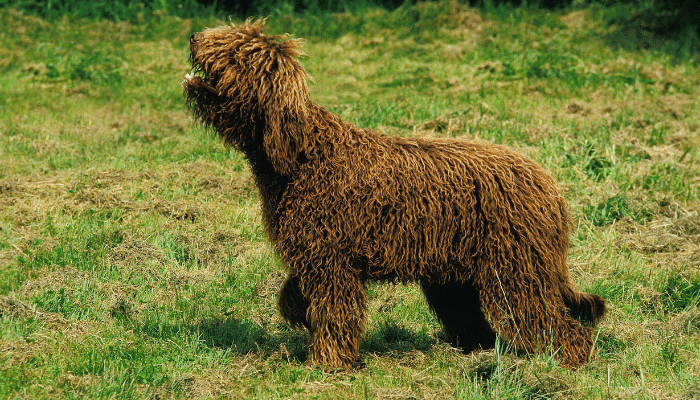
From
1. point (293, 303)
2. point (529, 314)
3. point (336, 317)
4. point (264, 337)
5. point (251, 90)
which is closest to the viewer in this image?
point (251, 90)

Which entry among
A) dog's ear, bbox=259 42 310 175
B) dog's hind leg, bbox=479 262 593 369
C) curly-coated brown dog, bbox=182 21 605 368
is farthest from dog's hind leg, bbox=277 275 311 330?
dog's hind leg, bbox=479 262 593 369

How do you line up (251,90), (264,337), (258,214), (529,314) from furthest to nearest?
(258,214)
(264,337)
(529,314)
(251,90)

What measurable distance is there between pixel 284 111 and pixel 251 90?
0.26m

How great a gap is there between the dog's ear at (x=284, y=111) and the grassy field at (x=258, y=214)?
5.16 feet

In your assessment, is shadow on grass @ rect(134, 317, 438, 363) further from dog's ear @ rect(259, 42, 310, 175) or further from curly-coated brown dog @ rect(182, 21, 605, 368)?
dog's ear @ rect(259, 42, 310, 175)

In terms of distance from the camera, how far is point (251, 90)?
16.1ft

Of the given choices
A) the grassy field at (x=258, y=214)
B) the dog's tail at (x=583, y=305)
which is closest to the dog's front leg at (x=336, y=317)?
the grassy field at (x=258, y=214)

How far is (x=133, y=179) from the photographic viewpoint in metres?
8.90

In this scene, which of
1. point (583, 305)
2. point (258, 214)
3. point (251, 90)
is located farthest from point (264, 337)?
point (583, 305)

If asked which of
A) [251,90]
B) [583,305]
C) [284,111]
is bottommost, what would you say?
[583,305]

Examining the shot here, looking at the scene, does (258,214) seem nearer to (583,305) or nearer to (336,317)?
(336,317)

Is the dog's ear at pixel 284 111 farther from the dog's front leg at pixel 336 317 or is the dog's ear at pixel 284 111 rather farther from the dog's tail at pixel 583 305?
the dog's tail at pixel 583 305

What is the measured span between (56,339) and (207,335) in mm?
1138

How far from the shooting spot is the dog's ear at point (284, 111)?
4938 mm
